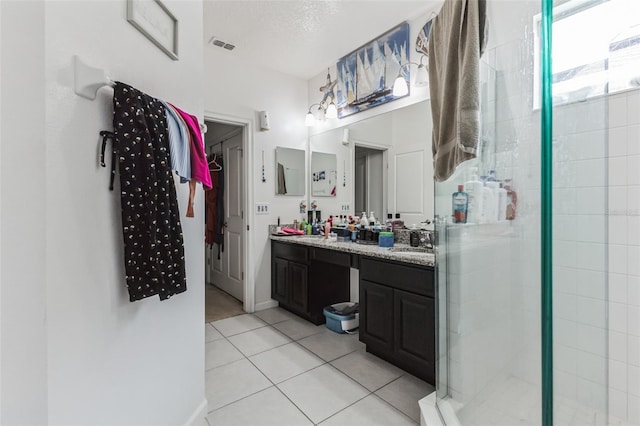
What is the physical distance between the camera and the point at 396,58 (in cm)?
260

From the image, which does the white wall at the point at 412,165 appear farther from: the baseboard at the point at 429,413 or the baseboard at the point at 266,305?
the baseboard at the point at 266,305

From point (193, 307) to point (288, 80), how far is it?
2.89 meters

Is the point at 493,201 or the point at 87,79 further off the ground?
the point at 87,79

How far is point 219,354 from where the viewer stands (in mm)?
2262

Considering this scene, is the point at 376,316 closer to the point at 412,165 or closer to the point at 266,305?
the point at 412,165

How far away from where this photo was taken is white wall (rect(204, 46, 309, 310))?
301 centimetres

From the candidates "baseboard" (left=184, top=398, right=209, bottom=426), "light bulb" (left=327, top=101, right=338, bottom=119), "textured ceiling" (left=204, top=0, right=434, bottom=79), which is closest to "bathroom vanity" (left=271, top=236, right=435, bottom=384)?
"baseboard" (left=184, top=398, right=209, bottom=426)

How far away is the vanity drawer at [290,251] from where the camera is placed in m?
2.86

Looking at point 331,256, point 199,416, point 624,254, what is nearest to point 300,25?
point 331,256

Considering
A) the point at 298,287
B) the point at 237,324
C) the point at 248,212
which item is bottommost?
the point at 237,324

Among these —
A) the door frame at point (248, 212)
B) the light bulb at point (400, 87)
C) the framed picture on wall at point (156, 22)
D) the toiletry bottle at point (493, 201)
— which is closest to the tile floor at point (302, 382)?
the door frame at point (248, 212)

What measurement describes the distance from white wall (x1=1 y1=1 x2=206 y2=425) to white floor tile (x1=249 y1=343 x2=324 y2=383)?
864 millimetres

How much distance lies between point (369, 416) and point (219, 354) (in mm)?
1237

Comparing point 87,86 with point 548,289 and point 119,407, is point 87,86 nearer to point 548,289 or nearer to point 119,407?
point 119,407
